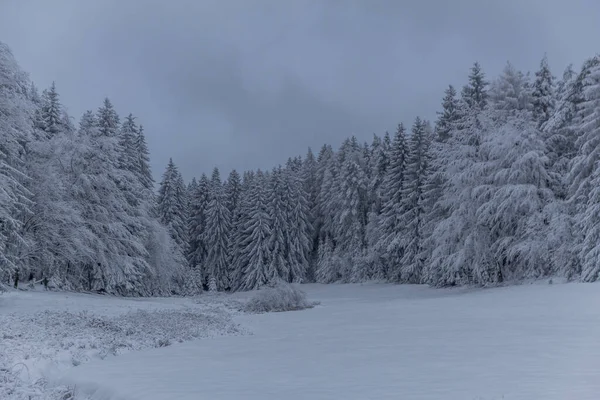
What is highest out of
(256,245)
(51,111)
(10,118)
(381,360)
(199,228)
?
(51,111)

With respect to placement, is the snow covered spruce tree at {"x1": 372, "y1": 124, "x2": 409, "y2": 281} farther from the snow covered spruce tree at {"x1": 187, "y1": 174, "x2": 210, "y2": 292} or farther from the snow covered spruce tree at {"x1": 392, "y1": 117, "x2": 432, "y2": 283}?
the snow covered spruce tree at {"x1": 187, "y1": 174, "x2": 210, "y2": 292}

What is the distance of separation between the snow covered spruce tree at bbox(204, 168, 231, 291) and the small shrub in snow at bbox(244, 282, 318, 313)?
33.2 metres

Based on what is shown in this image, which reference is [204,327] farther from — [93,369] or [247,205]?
[247,205]

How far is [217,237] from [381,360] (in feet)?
174

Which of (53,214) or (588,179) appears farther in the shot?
(53,214)

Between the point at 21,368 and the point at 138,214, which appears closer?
the point at 21,368

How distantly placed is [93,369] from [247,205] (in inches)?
2069

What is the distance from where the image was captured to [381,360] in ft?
35.6

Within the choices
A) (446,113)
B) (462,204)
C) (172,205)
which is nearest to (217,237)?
(172,205)

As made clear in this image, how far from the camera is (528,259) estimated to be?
29453 millimetres

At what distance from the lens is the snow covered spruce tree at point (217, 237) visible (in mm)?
62000

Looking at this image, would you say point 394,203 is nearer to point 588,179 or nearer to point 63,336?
point 588,179

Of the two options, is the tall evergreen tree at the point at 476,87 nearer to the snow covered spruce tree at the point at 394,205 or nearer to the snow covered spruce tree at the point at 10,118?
the snow covered spruce tree at the point at 394,205

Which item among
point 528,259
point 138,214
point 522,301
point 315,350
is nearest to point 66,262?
point 138,214
